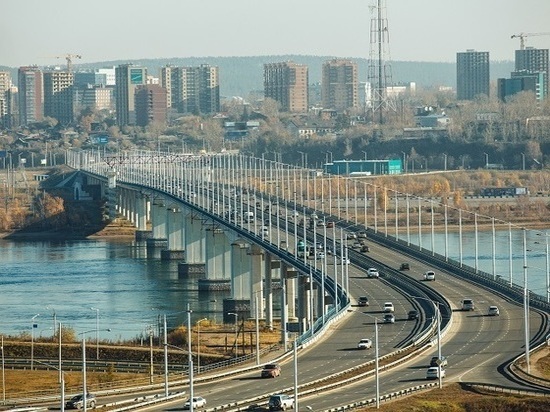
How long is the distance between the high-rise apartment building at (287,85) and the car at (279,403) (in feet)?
429

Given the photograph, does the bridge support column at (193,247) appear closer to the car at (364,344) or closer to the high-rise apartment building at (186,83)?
the car at (364,344)

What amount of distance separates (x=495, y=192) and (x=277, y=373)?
158 feet

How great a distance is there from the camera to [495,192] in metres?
71.2

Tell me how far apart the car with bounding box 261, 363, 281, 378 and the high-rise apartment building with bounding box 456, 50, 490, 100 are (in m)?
122

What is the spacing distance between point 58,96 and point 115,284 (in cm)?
10698

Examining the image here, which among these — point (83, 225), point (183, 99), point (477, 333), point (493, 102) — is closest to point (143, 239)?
point (83, 225)

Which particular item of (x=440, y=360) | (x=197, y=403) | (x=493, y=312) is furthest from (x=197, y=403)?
(x=493, y=312)

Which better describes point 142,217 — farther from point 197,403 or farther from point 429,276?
point 197,403

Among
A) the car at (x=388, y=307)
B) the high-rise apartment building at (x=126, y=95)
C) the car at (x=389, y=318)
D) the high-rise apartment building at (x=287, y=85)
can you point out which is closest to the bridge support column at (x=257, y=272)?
the car at (x=388, y=307)

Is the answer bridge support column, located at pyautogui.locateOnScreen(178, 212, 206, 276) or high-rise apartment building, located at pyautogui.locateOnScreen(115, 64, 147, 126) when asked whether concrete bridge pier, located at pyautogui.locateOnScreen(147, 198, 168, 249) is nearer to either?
bridge support column, located at pyautogui.locateOnScreen(178, 212, 206, 276)

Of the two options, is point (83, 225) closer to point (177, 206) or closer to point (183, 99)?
point (177, 206)

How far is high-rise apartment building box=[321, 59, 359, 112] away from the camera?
158750 millimetres

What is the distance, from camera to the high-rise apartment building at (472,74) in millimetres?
148250

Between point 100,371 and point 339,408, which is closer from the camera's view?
point 339,408
